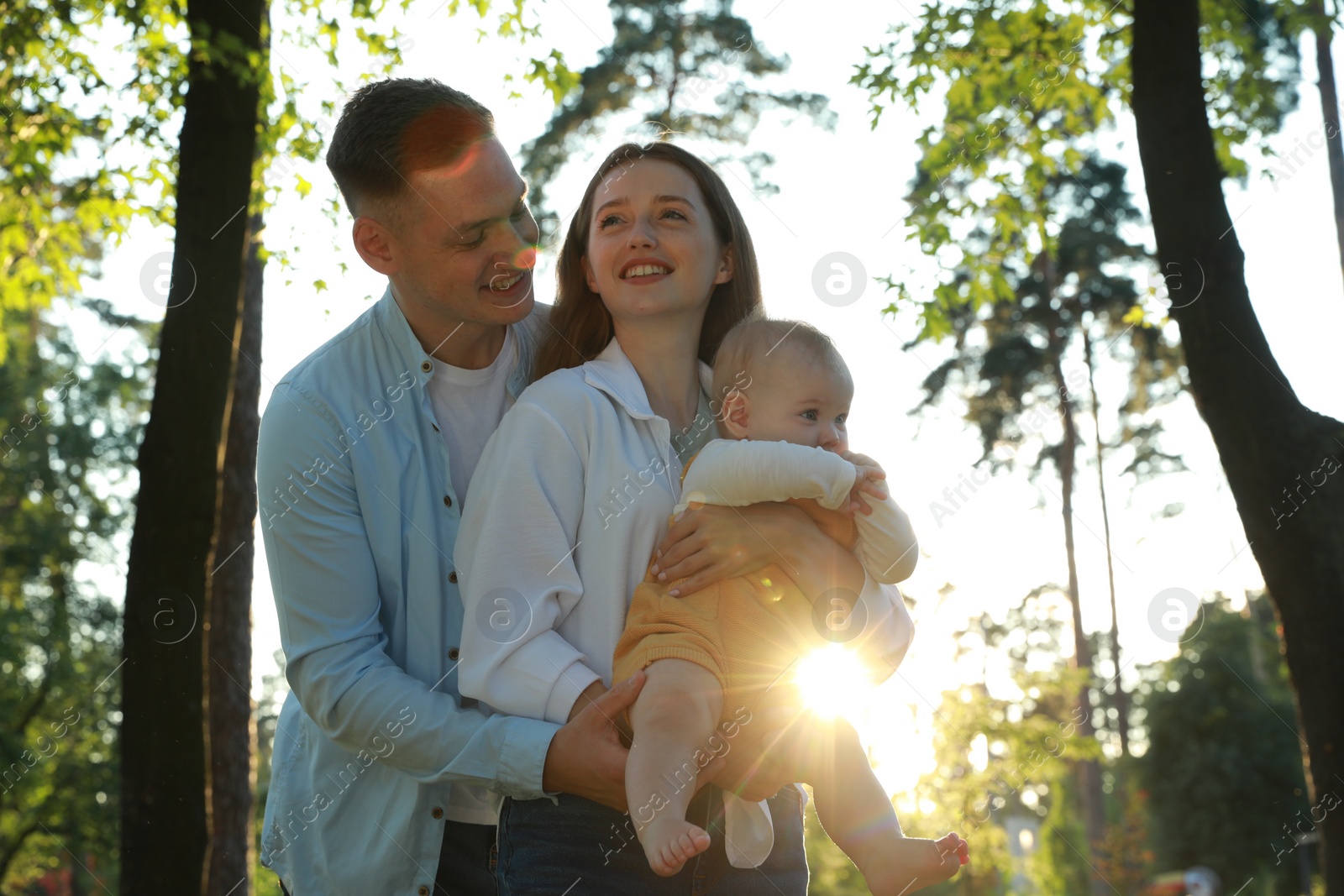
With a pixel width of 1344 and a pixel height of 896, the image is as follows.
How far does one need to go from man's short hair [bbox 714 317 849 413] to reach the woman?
0.15 metres

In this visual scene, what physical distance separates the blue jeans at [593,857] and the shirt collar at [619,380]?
0.91 m

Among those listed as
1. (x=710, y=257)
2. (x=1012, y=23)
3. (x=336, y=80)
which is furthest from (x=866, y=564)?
(x=336, y=80)

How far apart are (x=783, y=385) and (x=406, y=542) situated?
1.03 metres

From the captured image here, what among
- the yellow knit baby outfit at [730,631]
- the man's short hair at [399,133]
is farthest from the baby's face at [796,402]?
the man's short hair at [399,133]

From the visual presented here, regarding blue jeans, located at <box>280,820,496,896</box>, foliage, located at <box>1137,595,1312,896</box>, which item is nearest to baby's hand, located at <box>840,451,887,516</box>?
blue jeans, located at <box>280,820,496,896</box>

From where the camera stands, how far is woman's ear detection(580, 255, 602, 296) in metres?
3.17

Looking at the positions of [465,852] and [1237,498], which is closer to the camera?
[465,852]

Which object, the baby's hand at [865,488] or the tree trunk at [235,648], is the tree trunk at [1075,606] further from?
the baby's hand at [865,488]

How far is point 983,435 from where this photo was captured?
22.7 metres

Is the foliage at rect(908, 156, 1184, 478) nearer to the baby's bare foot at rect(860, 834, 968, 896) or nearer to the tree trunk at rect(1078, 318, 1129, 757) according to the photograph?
the tree trunk at rect(1078, 318, 1129, 757)

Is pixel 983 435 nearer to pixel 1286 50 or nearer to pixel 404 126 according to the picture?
pixel 1286 50

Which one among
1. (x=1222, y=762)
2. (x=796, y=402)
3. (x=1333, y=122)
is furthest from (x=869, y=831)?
(x=1222, y=762)

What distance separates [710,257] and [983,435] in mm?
20497

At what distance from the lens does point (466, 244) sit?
128 inches
